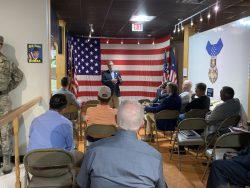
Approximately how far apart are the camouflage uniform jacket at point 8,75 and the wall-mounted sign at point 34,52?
259 millimetres

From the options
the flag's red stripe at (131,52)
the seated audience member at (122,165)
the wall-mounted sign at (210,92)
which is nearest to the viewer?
the seated audience member at (122,165)

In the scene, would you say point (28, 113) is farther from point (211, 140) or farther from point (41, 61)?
point (211, 140)

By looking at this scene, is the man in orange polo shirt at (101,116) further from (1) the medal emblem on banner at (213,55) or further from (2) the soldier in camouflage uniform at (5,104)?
(1) the medal emblem on banner at (213,55)

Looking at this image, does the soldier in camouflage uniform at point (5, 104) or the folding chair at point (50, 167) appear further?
the soldier in camouflage uniform at point (5, 104)

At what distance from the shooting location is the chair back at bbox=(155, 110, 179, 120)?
5.45 m

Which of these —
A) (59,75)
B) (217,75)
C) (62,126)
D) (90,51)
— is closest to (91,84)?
(90,51)

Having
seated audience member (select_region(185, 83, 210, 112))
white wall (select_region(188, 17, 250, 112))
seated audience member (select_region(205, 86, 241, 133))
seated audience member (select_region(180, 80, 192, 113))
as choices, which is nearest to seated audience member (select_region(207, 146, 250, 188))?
seated audience member (select_region(205, 86, 241, 133))

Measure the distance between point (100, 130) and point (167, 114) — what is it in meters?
2.00

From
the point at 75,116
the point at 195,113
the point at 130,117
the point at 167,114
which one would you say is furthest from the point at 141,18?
the point at 130,117

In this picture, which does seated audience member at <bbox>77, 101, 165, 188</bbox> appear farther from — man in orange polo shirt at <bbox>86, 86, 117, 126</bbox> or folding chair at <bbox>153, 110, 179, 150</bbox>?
folding chair at <bbox>153, 110, 179, 150</bbox>

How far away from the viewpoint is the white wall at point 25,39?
4.39 m

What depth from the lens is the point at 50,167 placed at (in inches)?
102

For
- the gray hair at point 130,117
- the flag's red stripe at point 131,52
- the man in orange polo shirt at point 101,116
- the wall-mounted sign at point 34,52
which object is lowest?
the man in orange polo shirt at point 101,116

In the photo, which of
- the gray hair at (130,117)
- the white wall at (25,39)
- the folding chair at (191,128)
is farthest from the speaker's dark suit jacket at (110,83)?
the gray hair at (130,117)
